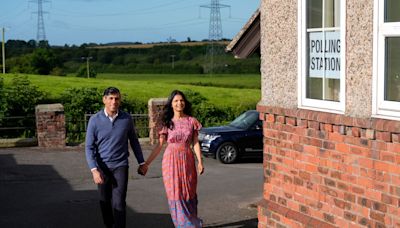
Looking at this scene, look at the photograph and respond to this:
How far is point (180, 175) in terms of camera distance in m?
7.96

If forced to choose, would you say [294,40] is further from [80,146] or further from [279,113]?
[80,146]

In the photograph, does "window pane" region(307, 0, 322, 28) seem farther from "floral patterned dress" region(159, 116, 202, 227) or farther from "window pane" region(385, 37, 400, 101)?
"floral patterned dress" region(159, 116, 202, 227)

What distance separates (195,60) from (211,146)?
184ft

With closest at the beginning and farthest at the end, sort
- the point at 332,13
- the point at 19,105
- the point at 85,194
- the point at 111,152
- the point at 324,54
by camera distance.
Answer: the point at 332,13 → the point at 324,54 → the point at 111,152 → the point at 85,194 → the point at 19,105

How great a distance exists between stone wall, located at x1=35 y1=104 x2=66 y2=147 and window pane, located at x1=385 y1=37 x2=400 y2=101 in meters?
15.7

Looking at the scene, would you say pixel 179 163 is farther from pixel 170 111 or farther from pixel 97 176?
pixel 97 176

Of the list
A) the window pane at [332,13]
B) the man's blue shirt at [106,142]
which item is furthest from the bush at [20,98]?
the window pane at [332,13]

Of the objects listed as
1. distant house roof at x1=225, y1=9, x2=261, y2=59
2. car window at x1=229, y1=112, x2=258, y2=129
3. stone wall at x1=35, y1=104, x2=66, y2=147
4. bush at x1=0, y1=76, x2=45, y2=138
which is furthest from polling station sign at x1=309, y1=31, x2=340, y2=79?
bush at x1=0, y1=76, x2=45, y2=138

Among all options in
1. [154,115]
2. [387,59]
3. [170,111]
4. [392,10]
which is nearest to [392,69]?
[387,59]

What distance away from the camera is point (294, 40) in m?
6.93

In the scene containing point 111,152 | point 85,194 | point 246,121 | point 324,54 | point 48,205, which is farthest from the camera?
point 246,121

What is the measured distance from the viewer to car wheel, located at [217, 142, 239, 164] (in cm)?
1838

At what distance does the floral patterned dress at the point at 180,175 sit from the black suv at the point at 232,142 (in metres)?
10.3

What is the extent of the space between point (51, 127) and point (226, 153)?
547cm
